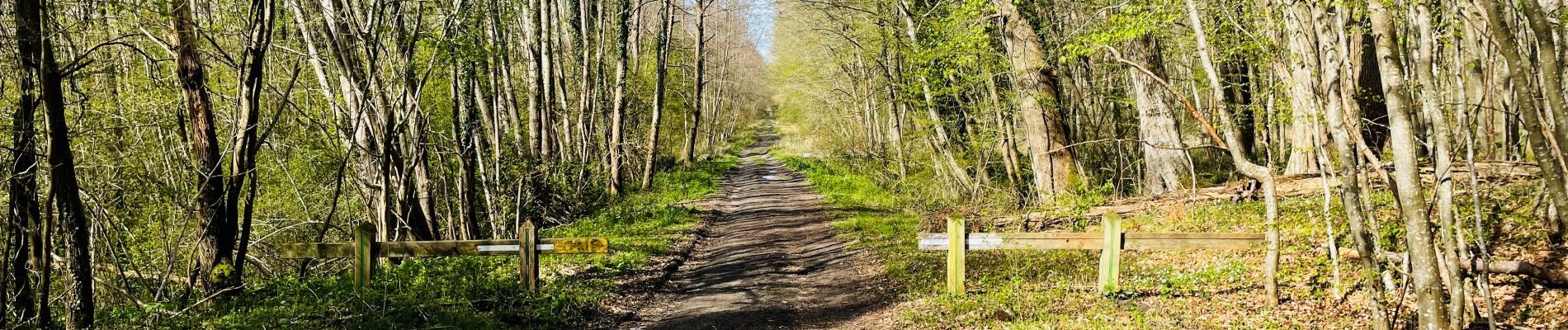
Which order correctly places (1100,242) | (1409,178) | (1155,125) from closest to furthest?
1. (1409,178)
2. (1100,242)
3. (1155,125)

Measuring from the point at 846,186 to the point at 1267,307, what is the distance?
16183 millimetres

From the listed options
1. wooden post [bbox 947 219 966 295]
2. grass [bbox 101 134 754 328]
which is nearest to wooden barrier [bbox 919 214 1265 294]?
wooden post [bbox 947 219 966 295]

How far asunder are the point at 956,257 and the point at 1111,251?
137cm

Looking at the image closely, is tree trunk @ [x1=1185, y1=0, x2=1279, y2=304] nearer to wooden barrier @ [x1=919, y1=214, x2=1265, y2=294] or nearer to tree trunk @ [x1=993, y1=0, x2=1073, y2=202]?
wooden barrier @ [x1=919, y1=214, x2=1265, y2=294]

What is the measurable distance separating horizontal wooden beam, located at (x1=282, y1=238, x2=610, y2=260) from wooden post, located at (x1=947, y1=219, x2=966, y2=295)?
3359 millimetres

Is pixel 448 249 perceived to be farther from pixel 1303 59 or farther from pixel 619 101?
pixel 619 101

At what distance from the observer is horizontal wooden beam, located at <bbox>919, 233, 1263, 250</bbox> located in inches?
298

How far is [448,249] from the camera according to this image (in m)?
8.45

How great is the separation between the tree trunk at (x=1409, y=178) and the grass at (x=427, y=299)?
603cm

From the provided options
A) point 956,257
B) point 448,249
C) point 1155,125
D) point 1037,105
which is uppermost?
point 1037,105

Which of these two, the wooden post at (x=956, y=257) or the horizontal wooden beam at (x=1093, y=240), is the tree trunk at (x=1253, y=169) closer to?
the horizontal wooden beam at (x=1093, y=240)

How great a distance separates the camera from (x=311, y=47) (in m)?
8.77

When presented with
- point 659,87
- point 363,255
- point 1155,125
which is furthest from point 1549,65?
point 659,87

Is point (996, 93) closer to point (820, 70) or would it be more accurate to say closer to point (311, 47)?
point (311, 47)
